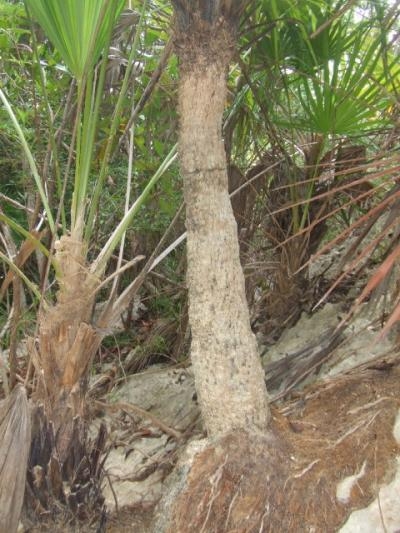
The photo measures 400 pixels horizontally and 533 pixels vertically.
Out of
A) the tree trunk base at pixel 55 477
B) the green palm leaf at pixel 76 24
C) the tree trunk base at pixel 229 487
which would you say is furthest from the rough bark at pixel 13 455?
the green palm leaf at pixel 76 24

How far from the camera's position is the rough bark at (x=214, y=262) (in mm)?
1276

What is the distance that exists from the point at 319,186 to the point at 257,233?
32 centimetres

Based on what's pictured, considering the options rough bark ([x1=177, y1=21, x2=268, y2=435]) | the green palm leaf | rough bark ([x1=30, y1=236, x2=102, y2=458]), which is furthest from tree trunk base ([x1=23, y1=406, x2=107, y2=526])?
→ the green palm leaf

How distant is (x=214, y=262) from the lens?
4.22ft

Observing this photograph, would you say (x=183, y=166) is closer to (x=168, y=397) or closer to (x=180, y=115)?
(x=180, y=115)

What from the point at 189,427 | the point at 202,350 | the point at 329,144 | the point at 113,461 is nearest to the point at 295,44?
the point at 329,144

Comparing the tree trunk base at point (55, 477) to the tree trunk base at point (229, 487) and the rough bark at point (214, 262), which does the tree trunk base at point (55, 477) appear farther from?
the rough bark at point (214, 262)

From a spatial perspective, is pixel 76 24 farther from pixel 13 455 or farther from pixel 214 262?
pixel 13 455

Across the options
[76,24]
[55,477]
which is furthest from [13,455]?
[76,24]

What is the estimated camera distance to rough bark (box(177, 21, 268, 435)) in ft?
4.19

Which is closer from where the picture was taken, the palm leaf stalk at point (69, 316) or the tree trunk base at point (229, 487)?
the tree trunk base at point (229, 487)

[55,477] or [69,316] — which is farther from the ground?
[69,316]

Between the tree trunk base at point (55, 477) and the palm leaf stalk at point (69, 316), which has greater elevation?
the palm leaf stalk at point (69, 316)

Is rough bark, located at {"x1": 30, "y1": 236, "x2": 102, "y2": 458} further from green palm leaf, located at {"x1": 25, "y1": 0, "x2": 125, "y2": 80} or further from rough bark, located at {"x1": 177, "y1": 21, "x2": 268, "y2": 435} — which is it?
green palm leaf, located at {"x1": 25, "y1": 0, "x2": 125, "y2": 80}
